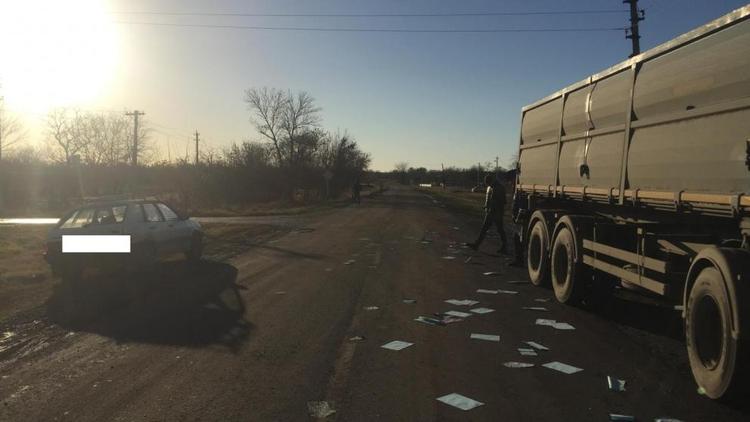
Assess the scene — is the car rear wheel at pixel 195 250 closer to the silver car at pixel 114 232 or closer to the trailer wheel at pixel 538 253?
the silver car at pixel 114 232

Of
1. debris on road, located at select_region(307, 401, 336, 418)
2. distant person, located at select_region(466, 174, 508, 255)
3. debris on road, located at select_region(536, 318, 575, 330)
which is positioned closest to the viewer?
debris on road, located at select_region(307, 401, 336, 418)

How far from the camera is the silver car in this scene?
10.6 metres

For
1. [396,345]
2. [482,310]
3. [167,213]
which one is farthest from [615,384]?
[167,213]

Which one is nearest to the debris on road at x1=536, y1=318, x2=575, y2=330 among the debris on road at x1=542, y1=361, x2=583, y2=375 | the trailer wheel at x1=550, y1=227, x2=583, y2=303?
the trailer wheel at x1=550, y1=227, x2=583, y2=303

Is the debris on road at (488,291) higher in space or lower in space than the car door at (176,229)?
lower

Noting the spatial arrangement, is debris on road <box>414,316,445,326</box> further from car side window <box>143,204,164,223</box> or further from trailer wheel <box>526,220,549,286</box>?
car side window <box>143,204,164,223</box>

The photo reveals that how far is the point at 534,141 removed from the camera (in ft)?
37.6

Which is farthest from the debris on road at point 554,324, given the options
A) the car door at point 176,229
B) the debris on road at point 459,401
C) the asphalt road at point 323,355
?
the car door at point 176,229

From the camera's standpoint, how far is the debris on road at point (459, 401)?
4.73 metres

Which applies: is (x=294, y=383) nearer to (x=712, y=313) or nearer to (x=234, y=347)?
(x=234, y=347)

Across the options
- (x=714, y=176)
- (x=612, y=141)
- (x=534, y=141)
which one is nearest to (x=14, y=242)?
(x=534, y=141)

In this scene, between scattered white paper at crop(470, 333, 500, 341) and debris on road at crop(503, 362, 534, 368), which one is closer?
debris on road at crop(503, 362, 534, 368)

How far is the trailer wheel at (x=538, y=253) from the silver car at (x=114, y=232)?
6.96m

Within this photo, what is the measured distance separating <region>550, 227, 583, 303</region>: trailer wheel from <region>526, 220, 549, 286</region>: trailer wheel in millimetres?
579
